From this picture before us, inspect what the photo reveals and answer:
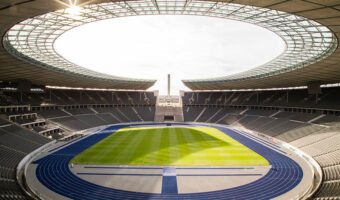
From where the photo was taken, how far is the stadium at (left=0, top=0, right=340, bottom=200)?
653 inches

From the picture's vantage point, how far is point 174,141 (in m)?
36.6

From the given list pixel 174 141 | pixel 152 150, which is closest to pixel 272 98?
pixel 174 141

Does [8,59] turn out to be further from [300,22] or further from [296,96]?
[296,96]

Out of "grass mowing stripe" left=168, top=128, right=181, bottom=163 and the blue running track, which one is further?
"grass mowing stripe" left=168, top=128, right=181, bottom=163

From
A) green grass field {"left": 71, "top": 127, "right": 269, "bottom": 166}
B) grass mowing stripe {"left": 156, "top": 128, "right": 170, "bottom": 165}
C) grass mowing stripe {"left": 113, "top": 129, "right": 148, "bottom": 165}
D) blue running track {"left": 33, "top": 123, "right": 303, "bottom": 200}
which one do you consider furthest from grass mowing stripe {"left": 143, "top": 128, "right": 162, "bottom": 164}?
blue running track {"left": 33, "top": 123, "right": 303, "bottom": 200}

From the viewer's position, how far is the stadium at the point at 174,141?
1658cm

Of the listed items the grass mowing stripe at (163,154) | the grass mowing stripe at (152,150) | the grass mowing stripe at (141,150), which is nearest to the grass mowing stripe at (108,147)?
the grass mowing stripe at (141,150)

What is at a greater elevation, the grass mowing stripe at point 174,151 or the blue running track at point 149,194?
the blue running track at point 149,194

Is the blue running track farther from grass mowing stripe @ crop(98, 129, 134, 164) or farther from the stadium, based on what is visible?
grass mowing stripe @ crop(98, 129, 134, 164)

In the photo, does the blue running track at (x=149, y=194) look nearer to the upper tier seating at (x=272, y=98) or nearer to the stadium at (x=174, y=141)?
the stadium at (x=174, y=141)

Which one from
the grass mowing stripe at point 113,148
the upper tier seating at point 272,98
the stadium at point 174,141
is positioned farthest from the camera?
the upper tier seating at point 272,98

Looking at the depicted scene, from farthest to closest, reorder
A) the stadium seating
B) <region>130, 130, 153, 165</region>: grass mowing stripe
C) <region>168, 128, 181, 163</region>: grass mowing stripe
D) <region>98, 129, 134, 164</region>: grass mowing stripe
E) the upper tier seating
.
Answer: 1. the upper tier seating
2. <region>168, 128, 181, 163</region>: grass mowing stripe
3. <region>98, 129, 134, 164</region>: grass mowing stripe
4. <region>130, 130, 153, 165</region>: grass mowing stripe
5. the stadium seating

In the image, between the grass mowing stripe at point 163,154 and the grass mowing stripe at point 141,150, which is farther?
the grass mowing stripe at point 141,150

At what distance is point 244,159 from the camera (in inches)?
1034
